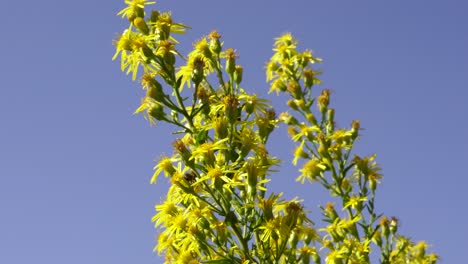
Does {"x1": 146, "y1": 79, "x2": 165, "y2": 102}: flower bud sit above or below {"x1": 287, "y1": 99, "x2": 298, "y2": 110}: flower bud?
below

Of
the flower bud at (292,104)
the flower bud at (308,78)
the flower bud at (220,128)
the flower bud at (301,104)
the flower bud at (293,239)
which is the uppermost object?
the flower bud at (308,78)

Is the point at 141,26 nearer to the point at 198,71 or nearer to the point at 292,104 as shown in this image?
the point at 198,71

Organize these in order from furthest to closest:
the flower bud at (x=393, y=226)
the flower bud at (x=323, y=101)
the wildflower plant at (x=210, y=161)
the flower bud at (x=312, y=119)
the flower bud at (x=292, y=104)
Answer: the flower bud at (x=292, y=104) < the flower bud at (x=323, y=101) < the flower bud at (x=312, y=119) < the flower bud at (x=393, y=226) < the wildflower plant at (x=210, y=161)

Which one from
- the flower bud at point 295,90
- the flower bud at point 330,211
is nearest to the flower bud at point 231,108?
the flower bud at point 330,211

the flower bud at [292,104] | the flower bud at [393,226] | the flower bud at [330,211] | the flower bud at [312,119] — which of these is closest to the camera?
the flower bud at [330,211]

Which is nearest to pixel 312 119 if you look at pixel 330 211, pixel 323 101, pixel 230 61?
pixel 323 101

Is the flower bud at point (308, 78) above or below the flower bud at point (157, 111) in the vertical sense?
above

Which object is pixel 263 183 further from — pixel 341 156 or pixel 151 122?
pixel 341 156

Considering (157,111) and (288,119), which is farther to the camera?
(288,119)

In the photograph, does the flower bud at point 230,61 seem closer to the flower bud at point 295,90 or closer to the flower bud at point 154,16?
the flower bud at point 154,16

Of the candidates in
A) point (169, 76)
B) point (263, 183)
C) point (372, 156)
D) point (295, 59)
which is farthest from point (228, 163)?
point (295, 59)

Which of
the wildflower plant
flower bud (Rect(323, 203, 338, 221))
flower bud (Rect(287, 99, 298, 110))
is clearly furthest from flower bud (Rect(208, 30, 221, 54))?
flower bud (Rect(287, 99, 298, 110))

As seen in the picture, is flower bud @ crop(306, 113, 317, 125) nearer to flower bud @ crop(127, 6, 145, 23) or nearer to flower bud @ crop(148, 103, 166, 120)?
flower bud @ crop(127, 6, 145, 23)

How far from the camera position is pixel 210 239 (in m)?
4.30
